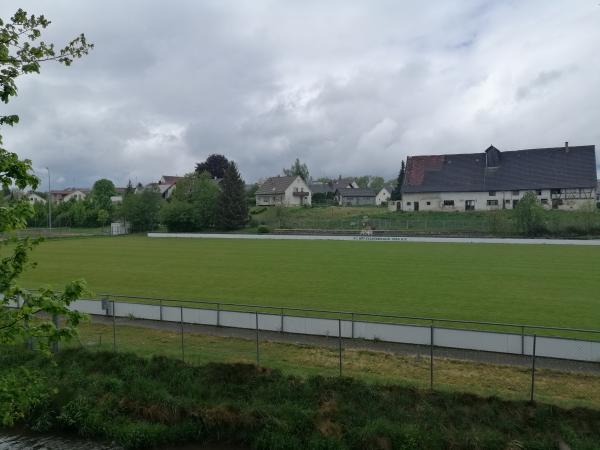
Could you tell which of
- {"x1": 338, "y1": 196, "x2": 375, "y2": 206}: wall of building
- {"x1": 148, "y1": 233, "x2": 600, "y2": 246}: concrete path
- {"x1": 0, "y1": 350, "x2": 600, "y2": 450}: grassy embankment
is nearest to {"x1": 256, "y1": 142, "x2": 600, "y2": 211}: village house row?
{"x1": 148, "y1": 233, "x2": 600, "y2": 246}: concrete path

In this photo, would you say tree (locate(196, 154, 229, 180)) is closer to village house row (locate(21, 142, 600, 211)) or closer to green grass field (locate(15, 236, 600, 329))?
village house row (locate(21, 142, 600, 211))

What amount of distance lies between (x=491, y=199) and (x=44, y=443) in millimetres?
82236

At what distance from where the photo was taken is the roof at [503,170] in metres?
79.4

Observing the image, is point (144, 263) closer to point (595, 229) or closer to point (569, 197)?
Result: point (595, 229)

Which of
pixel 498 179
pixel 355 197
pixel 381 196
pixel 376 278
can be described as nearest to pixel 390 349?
pixel 376 278

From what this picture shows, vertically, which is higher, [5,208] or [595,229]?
[5,208]

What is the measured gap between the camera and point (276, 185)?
4348 inches

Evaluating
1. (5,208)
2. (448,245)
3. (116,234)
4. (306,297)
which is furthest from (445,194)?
(5,208)

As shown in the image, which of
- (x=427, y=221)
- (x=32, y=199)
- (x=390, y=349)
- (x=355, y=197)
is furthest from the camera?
(x=355, y=197)

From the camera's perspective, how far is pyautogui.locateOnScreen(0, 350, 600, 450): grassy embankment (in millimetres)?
11547

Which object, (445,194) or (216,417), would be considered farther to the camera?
(445,194)

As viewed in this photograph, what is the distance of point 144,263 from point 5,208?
34.3m

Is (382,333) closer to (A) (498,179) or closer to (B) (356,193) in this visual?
(A) (498,179)

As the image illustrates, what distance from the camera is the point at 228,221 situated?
263ft
